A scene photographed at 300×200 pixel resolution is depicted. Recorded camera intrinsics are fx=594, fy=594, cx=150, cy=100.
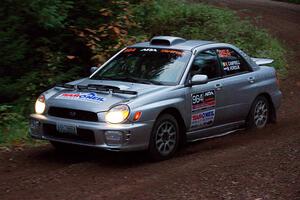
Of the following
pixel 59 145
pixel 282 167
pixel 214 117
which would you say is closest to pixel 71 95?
pixel 59 145

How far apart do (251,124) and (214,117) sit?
4.21ft

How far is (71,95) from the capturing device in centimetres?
828

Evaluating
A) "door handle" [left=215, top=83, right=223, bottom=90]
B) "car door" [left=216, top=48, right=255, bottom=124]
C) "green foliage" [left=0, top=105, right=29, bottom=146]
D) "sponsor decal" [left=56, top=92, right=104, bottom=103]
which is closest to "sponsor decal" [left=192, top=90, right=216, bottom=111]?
"door handle" [left=215, top=83, right=223, bottom=90]

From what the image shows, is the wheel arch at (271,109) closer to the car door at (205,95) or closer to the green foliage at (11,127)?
the car door at (205,95)

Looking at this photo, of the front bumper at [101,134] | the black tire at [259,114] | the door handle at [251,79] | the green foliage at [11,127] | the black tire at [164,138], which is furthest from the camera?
the black tire at [259,114]

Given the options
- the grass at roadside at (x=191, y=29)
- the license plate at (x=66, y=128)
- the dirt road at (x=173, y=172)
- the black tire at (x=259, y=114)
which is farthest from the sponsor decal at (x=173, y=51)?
the grass at roadside at (x=191, y=29)

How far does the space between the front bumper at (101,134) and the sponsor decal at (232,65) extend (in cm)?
236

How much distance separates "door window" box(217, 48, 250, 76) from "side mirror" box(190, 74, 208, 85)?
1.04 metres

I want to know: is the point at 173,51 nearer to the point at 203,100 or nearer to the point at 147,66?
the point at 147,66

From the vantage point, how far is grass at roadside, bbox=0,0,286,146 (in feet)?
36.1

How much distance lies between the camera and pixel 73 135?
7992 mm

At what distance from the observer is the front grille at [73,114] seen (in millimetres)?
7886

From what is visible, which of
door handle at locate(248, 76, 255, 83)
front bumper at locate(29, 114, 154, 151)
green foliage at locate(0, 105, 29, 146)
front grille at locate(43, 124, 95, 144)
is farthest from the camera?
door handle at locate(248, 76, 255, 83)

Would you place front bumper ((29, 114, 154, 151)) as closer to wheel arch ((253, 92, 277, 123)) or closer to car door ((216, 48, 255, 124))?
car door ((216, 48, 255, 124))
